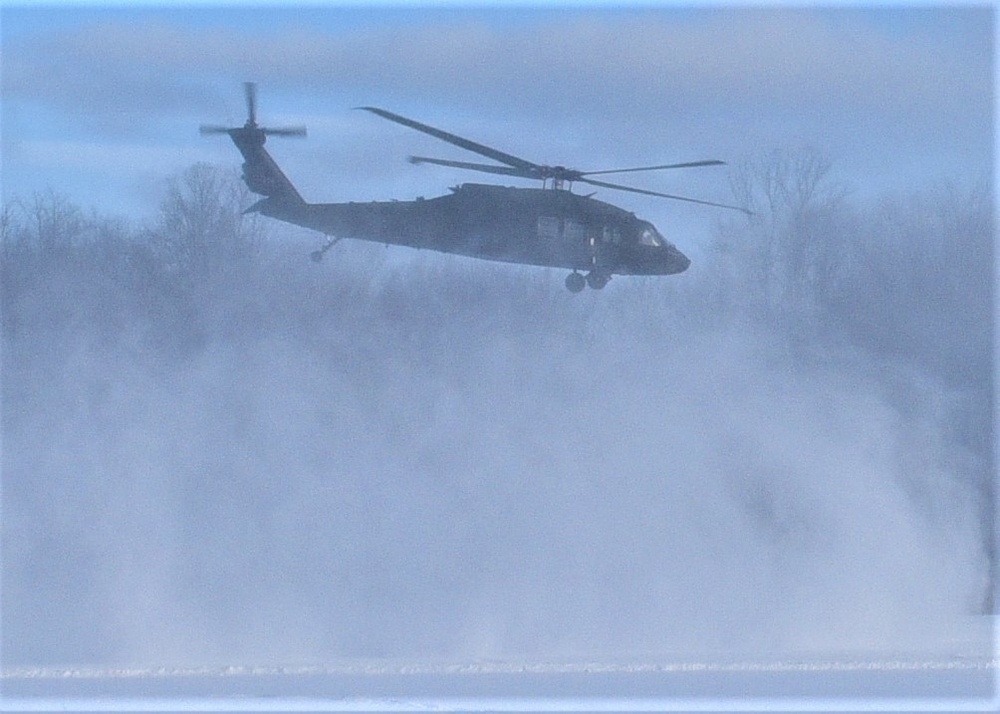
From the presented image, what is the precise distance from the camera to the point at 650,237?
7945 millimetres

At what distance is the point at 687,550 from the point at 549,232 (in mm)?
2816

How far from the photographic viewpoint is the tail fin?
7934 mm

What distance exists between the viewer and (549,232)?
7645 mm

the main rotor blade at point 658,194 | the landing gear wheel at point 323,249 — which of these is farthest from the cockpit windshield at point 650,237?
the landing gear wheel at point 323,249

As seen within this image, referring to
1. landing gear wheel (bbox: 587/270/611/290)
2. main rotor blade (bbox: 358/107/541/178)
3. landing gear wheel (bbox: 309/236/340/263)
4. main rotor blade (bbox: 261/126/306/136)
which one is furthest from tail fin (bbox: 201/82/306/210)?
landing gear wheel (bbox: 587/270/611/290)

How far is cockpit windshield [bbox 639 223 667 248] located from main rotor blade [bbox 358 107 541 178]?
0.77 meters

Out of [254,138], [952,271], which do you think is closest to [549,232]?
[254,138]

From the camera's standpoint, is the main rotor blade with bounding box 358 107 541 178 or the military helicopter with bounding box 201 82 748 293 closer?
the main rotor blade with bounding box 358 107 541 178

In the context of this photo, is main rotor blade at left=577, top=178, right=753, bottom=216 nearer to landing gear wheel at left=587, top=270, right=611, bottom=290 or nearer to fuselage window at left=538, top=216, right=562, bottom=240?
fuselage window at left=538, top=216, right=562, bottom=240

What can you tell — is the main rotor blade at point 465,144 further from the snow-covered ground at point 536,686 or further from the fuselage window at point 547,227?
the snow-covered ground at point 536,686

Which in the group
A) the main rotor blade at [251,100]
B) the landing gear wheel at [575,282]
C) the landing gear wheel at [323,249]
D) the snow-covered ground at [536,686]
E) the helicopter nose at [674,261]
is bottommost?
the snow-covered ground at [536,686]

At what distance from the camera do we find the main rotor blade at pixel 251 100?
26.5 feet

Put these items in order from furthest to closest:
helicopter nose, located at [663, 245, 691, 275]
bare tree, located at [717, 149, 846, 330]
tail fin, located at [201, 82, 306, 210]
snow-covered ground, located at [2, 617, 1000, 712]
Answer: bare tree, located at [717, 149, 846, 330] < helicopter nose, located at [663, 245, 691, 275] < tail fin, located at [201, 82, 306, 210] < snow-covered ground, located at [2, 617, 1000, 712]

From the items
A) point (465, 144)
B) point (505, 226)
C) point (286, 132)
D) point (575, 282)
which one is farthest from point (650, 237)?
point (286, 132)
